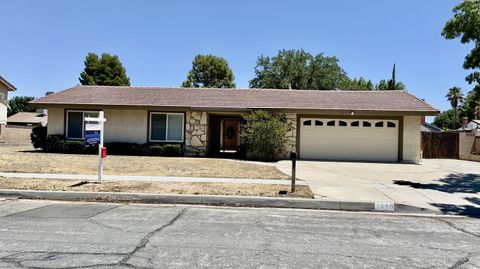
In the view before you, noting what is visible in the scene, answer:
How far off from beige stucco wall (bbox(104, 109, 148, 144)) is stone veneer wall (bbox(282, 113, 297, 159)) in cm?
766

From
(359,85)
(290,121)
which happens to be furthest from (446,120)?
(290,121)

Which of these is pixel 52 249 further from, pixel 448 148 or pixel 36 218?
pixel 448 148

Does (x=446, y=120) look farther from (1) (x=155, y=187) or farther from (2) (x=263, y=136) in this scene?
(1) (x=155, y=187)

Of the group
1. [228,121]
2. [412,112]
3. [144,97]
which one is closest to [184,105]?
[144,97]

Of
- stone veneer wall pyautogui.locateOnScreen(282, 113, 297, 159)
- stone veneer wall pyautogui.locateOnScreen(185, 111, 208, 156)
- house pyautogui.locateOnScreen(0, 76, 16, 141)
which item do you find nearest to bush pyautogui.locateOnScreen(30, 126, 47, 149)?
stone veneer wall pyautogui.locateOnScreen(185, 111, 208, 156)

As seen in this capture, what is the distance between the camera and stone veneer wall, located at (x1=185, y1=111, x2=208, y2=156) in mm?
20281

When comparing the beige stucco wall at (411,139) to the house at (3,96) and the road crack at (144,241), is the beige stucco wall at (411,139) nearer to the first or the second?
the road crack at (144,241)

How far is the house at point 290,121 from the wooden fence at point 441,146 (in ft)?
15.2

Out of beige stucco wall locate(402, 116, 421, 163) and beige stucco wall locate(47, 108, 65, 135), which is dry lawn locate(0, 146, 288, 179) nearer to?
beige stucco wall locate(47, 108, 65, 135)

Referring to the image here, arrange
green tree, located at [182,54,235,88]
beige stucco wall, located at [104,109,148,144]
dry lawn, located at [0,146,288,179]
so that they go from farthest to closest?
1. green tree, located at [182,54,235,88]
2. beige stucco wall, located at [104,109,148,144]
3. dry lawn, located at [0,146,288,179]

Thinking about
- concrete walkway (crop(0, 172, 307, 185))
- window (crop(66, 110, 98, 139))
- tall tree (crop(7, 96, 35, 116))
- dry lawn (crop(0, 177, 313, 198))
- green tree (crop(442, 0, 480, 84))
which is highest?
tall tree (crop(7, 96, 35, 116))

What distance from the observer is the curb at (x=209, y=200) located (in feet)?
28.0

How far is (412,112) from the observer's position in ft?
62.6

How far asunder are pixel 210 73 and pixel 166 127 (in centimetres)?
3599
